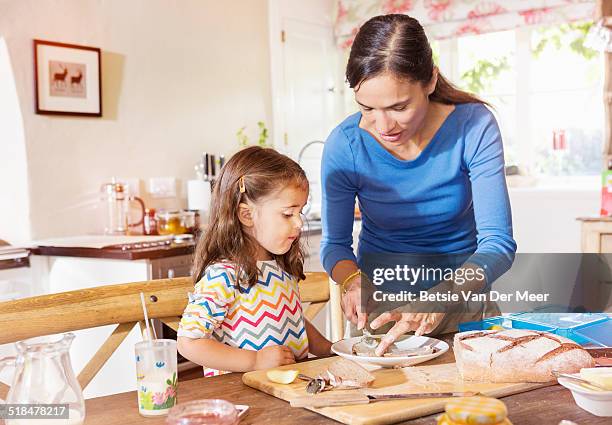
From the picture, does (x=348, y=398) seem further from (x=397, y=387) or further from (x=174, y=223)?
(x=174, y=223)

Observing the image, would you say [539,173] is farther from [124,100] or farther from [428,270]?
[428,270]

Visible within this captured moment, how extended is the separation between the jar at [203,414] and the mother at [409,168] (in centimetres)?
55

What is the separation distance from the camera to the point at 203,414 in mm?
1019

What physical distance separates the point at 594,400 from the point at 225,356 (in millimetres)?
643

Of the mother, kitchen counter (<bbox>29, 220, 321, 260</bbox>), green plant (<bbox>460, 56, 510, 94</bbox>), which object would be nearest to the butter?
the mother

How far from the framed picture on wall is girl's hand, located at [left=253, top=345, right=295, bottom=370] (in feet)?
7.27

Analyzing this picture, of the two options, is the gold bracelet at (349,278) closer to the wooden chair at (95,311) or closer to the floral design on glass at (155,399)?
the wooden chair at (95,311)

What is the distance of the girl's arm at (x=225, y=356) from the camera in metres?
1.39

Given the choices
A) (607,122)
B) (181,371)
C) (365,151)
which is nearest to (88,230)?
(181,371)

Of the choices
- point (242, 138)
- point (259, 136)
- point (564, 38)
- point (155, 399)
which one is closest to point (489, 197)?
point (155, 399)

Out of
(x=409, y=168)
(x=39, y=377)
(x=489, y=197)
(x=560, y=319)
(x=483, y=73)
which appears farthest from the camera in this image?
(x=483, y=73)

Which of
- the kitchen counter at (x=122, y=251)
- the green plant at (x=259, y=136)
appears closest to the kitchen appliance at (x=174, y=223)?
the kitchen counter at (x=122, y=251)

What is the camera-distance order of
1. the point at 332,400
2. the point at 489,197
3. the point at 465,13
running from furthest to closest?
the point at 465,13
the point at 489,197
the point at 332,400

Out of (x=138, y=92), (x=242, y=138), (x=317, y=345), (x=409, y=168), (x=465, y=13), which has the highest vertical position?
(x=465, y=13)
